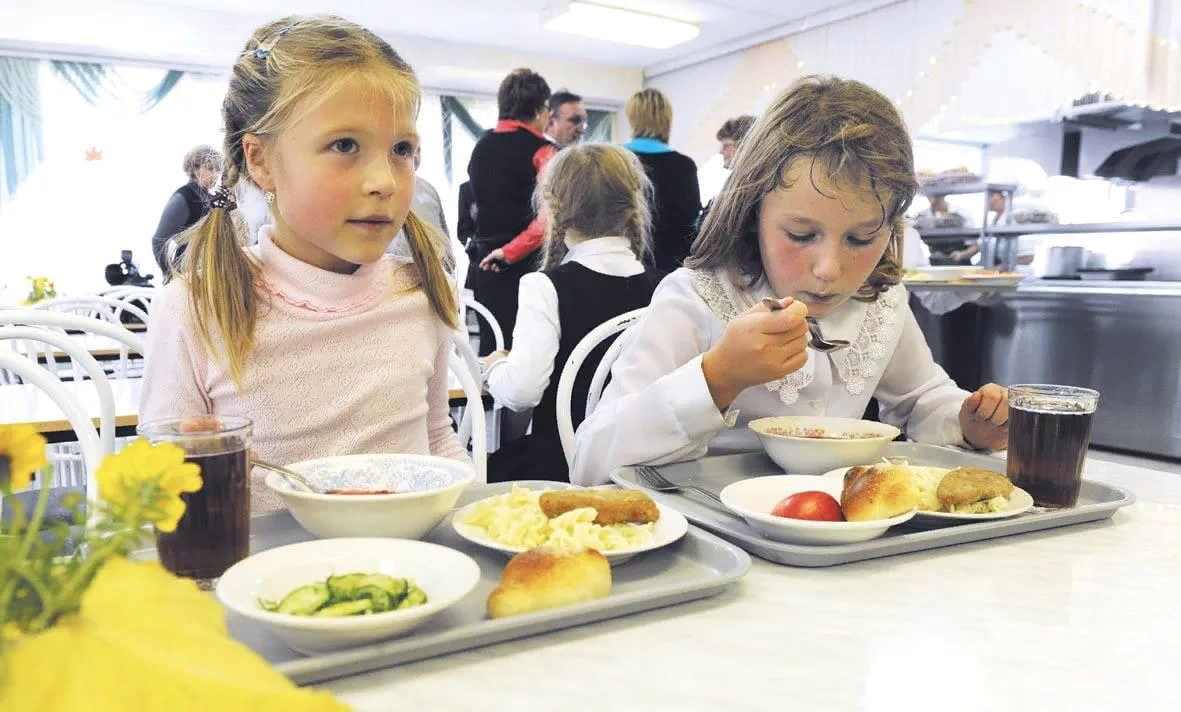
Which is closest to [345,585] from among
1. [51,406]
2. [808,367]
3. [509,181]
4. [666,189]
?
[808,367]

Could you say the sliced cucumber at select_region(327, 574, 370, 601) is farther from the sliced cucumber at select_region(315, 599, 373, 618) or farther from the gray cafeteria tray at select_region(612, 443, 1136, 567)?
the gray cafeteria tray at select_region(612, 443, 1136, 567)

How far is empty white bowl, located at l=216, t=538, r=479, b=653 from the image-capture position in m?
0.55

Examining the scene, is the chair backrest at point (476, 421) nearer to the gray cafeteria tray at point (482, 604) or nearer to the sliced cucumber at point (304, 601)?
the gray cafeteria tray at point (482, 604)

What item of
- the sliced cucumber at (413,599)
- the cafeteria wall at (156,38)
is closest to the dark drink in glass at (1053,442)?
the sliced cucumber at (413,599)

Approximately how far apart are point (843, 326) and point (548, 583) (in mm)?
1005

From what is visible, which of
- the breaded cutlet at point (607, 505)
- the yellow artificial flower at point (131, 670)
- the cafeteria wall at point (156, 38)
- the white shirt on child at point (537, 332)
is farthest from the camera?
the cafeteria wall at point (156, 38)

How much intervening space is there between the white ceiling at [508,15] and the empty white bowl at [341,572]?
648cm

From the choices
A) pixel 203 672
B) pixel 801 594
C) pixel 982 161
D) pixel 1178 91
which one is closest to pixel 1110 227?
pixel 1178 91

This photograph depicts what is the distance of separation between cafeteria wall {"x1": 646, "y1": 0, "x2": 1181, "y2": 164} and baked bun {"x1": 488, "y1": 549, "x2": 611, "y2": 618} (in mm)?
4157

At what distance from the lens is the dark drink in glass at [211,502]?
27.3 inches

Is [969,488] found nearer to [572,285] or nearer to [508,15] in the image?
[572,285]

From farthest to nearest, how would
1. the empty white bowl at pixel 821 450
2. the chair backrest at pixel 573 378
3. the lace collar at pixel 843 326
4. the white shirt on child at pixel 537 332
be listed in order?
the white shirt on child at pixel 537 332 → the chair backrest at pixel 573 378 → the lace collar at pixel 843 326 → the empty white bowl at pixel 821 450

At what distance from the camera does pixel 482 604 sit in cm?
67

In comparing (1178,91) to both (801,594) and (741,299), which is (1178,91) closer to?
(741,299)
